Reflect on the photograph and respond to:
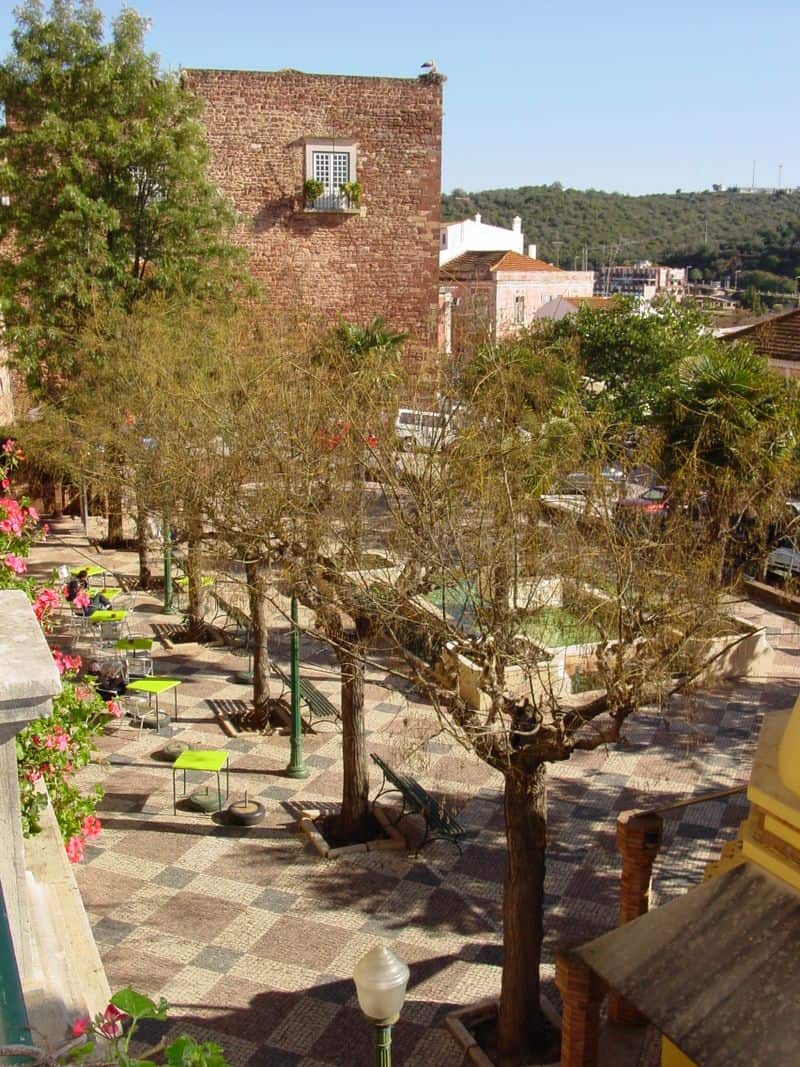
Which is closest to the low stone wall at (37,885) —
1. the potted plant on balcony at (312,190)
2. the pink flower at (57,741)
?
the pink flower at (57,741)

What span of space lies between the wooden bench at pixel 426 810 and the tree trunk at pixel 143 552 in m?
6.10

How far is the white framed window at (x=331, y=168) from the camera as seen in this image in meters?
29.7

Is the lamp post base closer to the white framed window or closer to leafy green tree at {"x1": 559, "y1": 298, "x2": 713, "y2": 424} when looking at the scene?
leafy green tree at {"x1": 559, "y1": 298, "x2": 713, "y2": 424}

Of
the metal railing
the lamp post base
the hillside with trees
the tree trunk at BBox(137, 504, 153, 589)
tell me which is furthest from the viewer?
the hillside with trees

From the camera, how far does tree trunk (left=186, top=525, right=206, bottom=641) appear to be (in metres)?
13.1

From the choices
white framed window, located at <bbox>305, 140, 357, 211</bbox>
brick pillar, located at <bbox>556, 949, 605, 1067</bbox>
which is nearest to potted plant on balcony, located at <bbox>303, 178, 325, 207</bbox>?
white framed window, located at <bbox>305, 140, 357, 211</bbox>

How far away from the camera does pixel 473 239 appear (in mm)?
57719

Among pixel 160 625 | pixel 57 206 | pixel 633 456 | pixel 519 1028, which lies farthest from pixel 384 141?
pixel 519 1028

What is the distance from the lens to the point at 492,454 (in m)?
9.90

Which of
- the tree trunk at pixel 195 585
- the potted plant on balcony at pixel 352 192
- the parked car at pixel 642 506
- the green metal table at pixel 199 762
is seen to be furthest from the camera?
the potted plant on balcony at pixel 352 192

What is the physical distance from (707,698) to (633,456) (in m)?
5.63

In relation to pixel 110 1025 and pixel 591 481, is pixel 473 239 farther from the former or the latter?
pixel 110 1025

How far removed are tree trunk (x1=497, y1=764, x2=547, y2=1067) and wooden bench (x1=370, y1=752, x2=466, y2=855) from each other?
287 centimetres

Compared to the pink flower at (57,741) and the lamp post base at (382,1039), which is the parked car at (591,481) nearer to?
the pink flower at (57,741)
